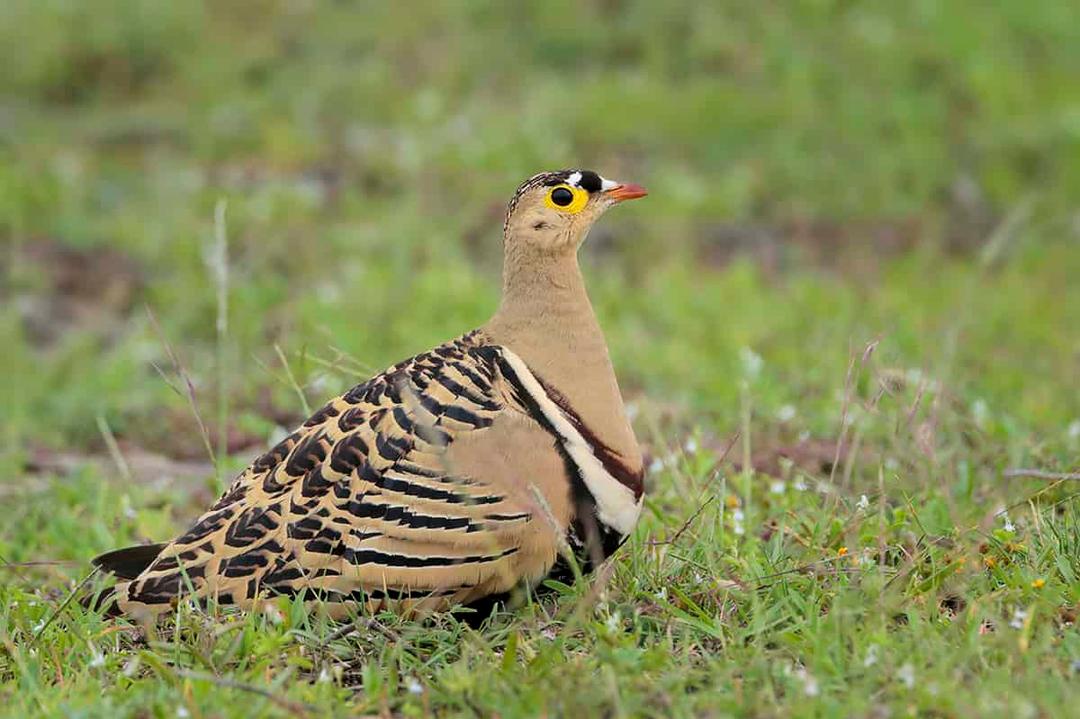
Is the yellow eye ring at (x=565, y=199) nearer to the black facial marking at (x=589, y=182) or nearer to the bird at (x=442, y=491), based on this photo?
the black facial marking at (x=589, y=182)

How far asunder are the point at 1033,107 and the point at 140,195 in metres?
5.36

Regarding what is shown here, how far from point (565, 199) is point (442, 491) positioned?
0.81m

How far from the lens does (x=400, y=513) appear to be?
3518mm

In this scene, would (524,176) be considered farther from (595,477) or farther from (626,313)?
(595,477)

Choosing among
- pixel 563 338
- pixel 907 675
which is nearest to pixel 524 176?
pixel 563 338

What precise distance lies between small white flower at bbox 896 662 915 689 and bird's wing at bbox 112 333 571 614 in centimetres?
78

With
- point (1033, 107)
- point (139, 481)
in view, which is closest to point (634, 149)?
point (1033, 107)

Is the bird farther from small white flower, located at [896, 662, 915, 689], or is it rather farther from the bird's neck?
small white flower, located at [896, 662, 915, 689]

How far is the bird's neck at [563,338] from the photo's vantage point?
368 cm

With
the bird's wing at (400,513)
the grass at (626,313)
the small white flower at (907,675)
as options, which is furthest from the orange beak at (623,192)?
the small white flower at (907,675)

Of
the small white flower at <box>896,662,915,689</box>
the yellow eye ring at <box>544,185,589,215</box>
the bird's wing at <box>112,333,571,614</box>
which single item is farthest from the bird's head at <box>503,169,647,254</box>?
the small white flower at <box>896,662,915,689</box>

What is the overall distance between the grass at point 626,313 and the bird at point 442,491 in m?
0.09

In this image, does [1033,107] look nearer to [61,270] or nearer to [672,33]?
[672,33]

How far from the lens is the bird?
11.5 feet
